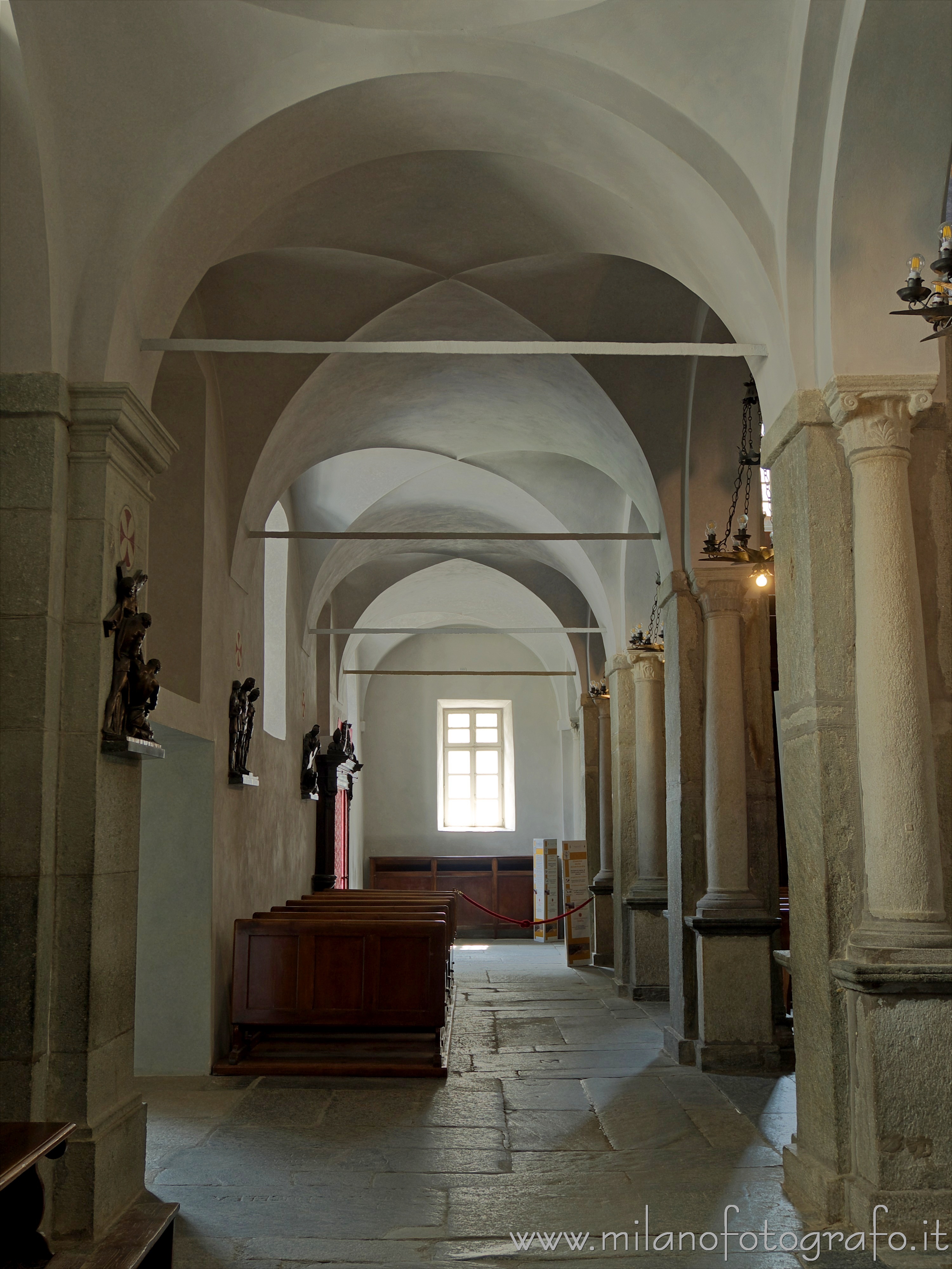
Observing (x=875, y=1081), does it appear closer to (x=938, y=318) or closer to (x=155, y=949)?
(x=938, y=318)

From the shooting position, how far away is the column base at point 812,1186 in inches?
176

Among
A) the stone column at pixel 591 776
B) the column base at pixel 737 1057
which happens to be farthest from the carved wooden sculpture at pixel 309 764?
the column base at pixel 737 1057

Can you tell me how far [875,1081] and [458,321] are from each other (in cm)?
606

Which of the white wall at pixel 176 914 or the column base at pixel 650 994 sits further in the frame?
the column base at pixel 650 994

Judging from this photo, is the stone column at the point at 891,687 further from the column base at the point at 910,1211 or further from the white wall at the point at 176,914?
the white wall at the point at 176,914

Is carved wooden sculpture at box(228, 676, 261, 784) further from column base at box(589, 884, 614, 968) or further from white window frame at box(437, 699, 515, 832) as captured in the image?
white window frame at box(437, 699, 515, 832)

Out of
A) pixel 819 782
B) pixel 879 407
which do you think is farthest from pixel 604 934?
pixel 879 407

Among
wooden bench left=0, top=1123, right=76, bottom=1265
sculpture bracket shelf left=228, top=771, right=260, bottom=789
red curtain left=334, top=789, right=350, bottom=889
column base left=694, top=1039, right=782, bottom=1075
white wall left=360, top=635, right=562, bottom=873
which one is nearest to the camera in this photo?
wooden bench left=0, top=1123, right=76, bottom=1265

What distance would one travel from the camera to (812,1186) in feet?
15.2

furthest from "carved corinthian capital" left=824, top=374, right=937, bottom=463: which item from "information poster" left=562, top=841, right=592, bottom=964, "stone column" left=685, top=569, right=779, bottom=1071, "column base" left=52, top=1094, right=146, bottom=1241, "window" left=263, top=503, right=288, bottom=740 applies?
"information poster" left=562, top=841, right=592, bottom=964

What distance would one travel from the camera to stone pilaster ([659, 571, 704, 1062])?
7871 mm

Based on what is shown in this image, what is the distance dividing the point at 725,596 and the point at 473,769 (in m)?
14.1

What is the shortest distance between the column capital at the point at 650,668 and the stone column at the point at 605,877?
8.45ft

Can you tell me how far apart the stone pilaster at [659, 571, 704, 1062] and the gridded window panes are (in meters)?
13.2
